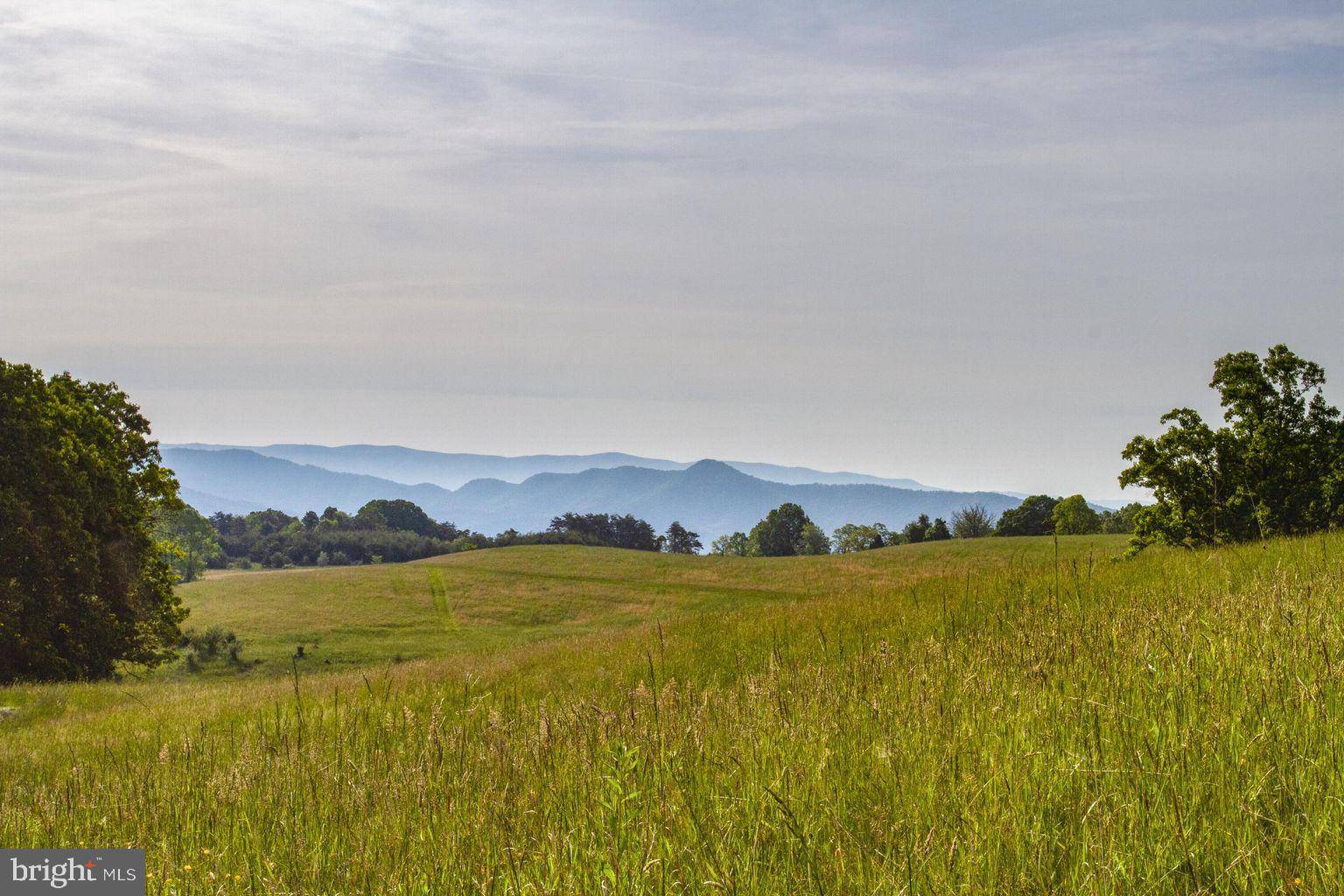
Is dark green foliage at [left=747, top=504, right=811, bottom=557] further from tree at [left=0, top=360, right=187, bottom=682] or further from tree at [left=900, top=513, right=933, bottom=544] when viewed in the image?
tree at [left=0, top=360, right=187, bottom=682]

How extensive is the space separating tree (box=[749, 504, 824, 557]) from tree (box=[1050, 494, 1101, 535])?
181 ft

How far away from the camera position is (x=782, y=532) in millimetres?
151000

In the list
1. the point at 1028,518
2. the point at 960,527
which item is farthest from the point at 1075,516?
the point at 960,527

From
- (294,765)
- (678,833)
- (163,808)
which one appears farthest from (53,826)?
(678,833)

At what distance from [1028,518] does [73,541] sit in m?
108

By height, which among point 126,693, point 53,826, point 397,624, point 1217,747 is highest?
point 1217,747

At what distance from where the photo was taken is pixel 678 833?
128 inches

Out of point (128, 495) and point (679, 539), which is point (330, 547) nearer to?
point (679, 539)

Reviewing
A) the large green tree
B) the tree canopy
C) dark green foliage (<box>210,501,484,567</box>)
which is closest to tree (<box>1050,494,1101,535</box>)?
the large green tree

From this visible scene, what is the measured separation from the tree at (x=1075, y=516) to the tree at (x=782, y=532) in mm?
55163

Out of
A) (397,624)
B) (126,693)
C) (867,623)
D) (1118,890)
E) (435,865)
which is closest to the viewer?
(1118,890)

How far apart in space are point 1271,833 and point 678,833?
2.26m

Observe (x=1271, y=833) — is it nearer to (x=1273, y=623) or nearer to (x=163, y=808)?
(x=1273, y=623)

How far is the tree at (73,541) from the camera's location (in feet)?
86.8
